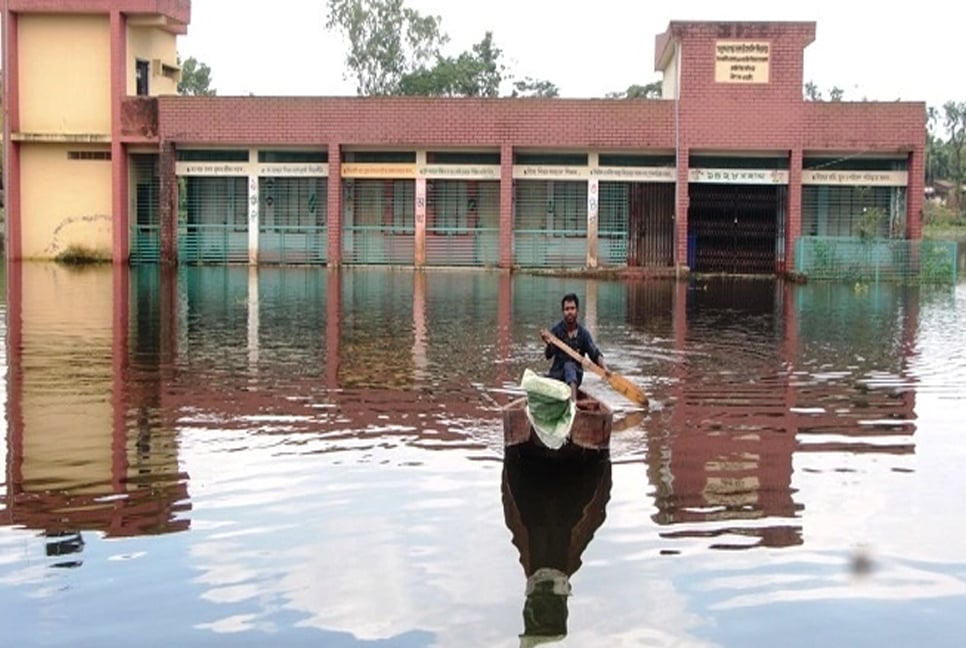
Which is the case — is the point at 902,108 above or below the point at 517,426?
above

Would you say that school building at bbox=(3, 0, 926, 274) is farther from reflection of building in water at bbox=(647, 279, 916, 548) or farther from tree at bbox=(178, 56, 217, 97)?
tree at bbox=(178, 56, 217, 97)

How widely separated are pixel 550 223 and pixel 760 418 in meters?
29.7

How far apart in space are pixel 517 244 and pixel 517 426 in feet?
106

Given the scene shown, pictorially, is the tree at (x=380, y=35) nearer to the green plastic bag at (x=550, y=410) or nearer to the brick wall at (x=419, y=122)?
the brick wall at (x=419, y=122)

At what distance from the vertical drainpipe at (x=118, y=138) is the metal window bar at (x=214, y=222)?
1.94 m

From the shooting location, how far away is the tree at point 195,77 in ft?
250

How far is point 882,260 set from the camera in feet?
122

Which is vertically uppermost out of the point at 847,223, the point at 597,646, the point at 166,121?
the point at 166,121

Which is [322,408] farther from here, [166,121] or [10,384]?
[166,121]

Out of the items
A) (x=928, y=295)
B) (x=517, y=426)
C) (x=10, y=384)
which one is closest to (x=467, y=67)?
(x=928, y=295)

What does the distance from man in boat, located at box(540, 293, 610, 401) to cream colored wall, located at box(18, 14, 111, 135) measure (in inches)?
1289

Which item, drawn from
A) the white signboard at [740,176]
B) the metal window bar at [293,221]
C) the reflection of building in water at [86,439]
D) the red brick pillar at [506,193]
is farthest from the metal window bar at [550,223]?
the reflection of building in water at [86,439]

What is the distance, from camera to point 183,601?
24.5 feet

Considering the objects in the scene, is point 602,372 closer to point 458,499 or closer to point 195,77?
point 458,499
